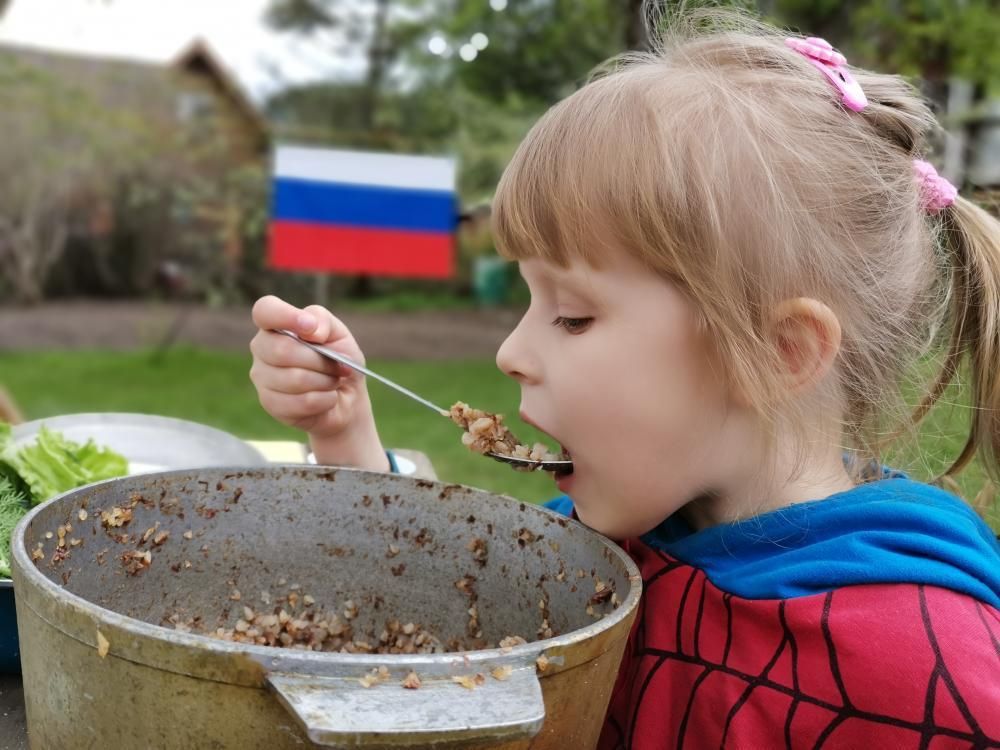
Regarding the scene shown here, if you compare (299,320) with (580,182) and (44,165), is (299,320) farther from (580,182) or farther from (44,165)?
(44,165)

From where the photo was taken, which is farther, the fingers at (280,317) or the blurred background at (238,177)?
the blurred background at (238,177)

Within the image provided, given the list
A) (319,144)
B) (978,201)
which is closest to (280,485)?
(978,201)

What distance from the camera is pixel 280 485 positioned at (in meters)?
1.17

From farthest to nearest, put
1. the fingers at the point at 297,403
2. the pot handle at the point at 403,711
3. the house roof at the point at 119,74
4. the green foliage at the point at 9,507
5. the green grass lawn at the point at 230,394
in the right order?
the house roof at the point at 119,74 < the green grass lawn at the point at 230,394 < the fingers at the point at 297,403 < the green foliage at the point at 9,507 < the pot handle at the point at 403,711

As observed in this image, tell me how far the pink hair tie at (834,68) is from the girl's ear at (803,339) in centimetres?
26

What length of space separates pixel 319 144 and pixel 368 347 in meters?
2.00

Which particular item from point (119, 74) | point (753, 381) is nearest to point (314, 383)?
point (753, 381)

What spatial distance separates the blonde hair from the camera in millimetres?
1089

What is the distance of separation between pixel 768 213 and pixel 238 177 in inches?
318

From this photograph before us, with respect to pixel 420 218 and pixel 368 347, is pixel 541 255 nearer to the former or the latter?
pixel 420 218

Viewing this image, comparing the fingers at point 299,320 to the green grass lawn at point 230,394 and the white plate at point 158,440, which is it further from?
the green grass lawn at point 230,394

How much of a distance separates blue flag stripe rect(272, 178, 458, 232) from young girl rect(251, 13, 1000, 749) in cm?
475

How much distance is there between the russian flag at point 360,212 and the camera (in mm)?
5809

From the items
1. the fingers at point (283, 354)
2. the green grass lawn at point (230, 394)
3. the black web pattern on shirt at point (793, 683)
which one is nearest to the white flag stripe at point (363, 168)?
the green grass lawn at point (230, 394)
